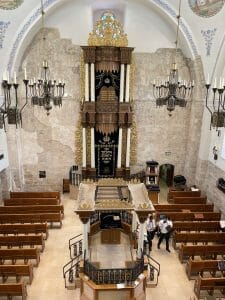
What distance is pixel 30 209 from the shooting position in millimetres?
11117

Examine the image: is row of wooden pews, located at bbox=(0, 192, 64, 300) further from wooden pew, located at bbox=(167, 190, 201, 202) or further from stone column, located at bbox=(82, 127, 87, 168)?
wooden pew, located at bbox=(167, 190, 201, 202)

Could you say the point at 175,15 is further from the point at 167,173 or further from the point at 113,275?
the point at 113,275

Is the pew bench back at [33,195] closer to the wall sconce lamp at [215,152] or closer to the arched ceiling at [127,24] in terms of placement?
the arched ceiling at [127,24]

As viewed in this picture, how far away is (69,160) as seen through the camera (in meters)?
14.2

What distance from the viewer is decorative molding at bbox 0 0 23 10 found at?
Result: 33.0ft

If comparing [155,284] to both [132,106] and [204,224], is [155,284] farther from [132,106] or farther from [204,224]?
[132,106]

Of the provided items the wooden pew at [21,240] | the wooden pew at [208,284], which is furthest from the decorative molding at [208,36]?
the wooden pew at [21,240]

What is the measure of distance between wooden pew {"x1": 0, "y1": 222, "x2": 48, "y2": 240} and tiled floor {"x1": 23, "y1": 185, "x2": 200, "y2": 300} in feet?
1.89

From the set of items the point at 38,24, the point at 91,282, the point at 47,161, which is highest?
the point at 38,24

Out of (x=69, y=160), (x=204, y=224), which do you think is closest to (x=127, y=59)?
(x=69, y=160)

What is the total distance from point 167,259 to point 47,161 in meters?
7.86

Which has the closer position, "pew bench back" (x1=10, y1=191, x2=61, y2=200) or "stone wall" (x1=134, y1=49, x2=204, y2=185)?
"pew bench back" (x1=10, y1=191, x2=61, y2=200)

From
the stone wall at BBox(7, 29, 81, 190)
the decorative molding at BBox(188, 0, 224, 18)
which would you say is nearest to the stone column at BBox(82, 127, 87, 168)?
the stone wall at BBox(7, 29, 81, 190)

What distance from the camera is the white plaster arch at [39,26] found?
37.8ft
